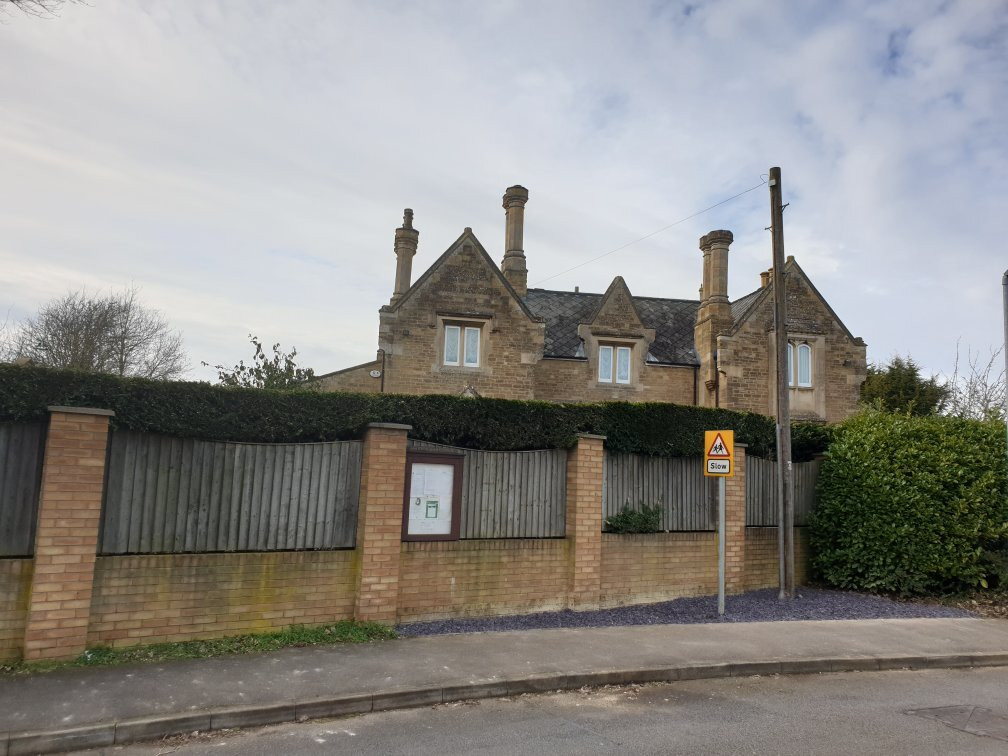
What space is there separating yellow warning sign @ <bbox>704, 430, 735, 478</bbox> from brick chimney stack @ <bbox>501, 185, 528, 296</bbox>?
43.5ft

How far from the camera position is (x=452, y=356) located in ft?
65.0

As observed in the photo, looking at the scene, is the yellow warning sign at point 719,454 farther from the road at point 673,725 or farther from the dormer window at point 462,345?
the dormer window at point 462,345

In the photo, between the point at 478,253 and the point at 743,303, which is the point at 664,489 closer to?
the point at 478,253

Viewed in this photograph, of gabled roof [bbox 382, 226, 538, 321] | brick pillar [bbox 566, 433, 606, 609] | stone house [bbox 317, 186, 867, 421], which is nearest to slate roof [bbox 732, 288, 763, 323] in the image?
stone house [bbox 317, 186, 867, 421]

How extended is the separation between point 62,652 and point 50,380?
2.64 m

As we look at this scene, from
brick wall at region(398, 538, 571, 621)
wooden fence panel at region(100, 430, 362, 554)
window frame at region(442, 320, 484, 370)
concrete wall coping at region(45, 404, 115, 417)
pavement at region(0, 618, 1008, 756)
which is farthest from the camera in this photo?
window frame at region(442, 320, 484, 370)

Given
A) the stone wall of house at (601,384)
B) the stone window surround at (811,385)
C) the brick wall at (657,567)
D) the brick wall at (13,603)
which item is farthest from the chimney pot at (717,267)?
the brick wall at (13,603)

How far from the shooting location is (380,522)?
8.61 meters

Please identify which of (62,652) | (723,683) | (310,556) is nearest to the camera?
(62,652)

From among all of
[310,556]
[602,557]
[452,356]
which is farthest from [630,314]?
[310,556]

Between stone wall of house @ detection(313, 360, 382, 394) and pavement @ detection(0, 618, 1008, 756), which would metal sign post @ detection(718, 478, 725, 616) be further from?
stone wall of house @ detection(313, 360, 382, 394)

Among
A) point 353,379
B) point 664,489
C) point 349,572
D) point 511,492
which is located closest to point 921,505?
point 664,489

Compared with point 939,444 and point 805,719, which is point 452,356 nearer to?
point 939,444

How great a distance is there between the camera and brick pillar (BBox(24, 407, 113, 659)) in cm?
670
